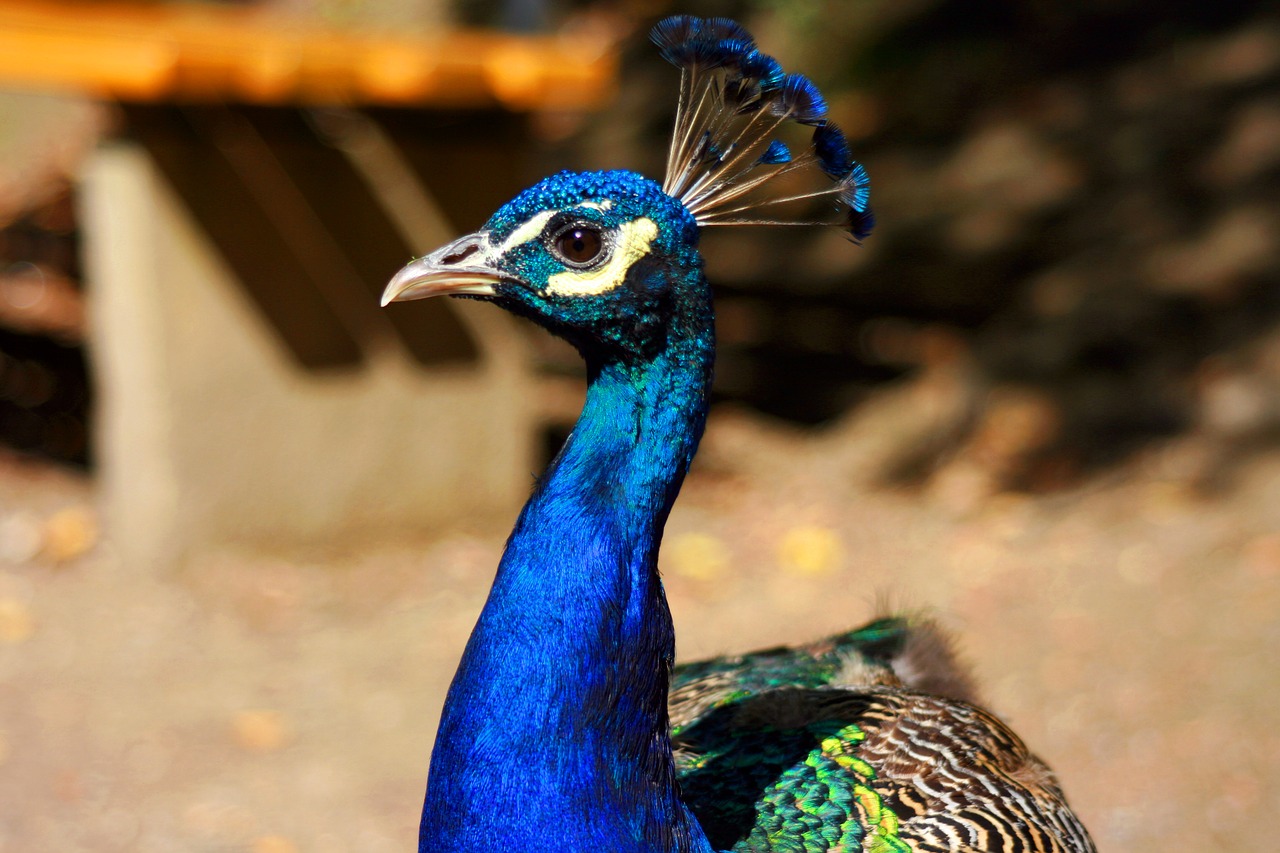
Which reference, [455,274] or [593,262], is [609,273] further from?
[455,274]

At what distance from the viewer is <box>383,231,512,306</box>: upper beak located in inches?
61.6

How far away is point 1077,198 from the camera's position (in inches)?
249

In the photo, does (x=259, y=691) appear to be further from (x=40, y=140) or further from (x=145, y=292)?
(x=40, y=140)

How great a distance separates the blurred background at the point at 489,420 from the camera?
3.69 m

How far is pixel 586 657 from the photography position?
1551mm

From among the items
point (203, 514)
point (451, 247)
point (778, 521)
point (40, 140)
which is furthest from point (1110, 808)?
point (40, 140)

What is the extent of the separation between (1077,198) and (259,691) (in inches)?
170

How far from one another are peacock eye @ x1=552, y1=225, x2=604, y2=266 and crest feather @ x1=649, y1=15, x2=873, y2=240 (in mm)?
173

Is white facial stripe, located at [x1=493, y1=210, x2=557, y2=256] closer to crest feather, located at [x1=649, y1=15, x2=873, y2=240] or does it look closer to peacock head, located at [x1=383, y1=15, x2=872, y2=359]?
peacock head, located at [x1=383, y1=15, x2=872, y2=359]

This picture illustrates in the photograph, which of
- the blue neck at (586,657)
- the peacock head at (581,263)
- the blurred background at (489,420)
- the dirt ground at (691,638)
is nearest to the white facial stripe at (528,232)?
the peacock head at (581,263)

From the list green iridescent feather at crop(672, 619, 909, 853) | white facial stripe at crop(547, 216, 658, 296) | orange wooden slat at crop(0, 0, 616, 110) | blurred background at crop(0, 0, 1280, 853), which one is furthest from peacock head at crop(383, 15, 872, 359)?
orange wooden slat at crop(0, 0, 616, 110)

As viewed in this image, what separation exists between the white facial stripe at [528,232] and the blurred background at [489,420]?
166 centimetres

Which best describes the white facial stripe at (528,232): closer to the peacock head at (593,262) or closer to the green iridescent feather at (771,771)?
the peacock head at (593,262)

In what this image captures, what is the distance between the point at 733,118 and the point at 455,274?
1.40ft
